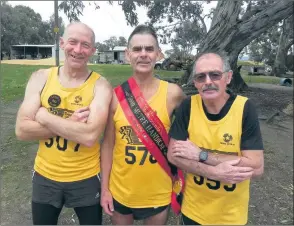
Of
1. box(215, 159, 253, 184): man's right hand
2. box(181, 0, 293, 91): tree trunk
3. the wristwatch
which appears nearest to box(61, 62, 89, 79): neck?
the wristwatch

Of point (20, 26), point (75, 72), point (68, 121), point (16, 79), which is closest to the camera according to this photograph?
point (68, 121)

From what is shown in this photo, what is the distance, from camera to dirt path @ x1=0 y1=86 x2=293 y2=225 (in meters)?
3.59

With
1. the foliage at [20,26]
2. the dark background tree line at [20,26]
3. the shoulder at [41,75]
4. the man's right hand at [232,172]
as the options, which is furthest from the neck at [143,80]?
the foliage at [20,26]

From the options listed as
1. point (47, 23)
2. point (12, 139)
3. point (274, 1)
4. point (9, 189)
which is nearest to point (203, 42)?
point (274, 1)

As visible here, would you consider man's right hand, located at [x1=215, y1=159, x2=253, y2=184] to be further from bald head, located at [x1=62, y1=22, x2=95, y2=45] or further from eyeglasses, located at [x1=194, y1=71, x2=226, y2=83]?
bald head, located at [x1=62, y1=22, x2=95, y2=45]

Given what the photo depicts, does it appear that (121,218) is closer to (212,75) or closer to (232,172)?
(232,172)

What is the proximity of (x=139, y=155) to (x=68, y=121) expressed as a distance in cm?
58

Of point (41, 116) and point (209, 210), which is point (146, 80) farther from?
point (209, 210)

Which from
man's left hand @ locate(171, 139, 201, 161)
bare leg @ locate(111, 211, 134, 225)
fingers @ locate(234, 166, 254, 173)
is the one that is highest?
man's left hand @ locate(171, 139, 201, 161)

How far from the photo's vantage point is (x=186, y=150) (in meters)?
2.08

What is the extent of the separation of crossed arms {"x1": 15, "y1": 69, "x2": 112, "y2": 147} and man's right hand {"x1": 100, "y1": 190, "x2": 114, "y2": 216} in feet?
1.47

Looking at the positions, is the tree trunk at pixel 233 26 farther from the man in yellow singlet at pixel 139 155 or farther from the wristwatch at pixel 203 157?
the wristwatch at pixel 203 157

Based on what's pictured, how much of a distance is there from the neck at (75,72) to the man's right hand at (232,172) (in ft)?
4.00

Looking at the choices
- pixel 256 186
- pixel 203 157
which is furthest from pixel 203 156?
pixel 256 186
